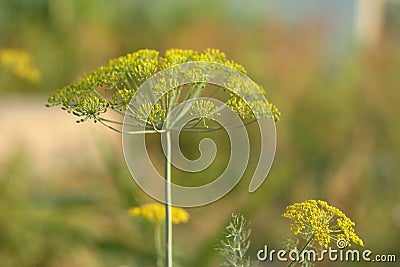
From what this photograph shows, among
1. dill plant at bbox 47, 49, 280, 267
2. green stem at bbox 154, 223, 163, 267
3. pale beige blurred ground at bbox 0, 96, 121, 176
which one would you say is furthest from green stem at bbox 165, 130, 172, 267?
pale beige blurred ground at bbox 0, 96, 121, 176

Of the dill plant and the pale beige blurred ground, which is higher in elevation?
the pale beige blurred ground

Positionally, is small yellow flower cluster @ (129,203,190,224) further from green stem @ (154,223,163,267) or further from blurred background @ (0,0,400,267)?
blurred background @ (0,0,400,267)

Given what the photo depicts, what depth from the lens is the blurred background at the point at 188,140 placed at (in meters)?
2.61

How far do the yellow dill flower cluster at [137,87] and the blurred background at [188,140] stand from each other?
0.55 metres

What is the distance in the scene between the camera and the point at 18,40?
666cm

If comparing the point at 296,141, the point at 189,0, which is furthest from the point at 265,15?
the point at 296,141

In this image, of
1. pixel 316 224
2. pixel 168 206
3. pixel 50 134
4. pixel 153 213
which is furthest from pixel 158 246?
pixel 50 134

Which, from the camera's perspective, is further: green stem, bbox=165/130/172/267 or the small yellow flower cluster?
the small yellow flower cluster

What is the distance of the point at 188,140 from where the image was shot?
193 inches

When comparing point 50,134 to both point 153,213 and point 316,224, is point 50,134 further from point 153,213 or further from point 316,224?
point 316,224

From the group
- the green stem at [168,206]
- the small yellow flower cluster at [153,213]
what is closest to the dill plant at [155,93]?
the green stem at [168,206]

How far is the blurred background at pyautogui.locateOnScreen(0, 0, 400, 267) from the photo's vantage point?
8.57 ft

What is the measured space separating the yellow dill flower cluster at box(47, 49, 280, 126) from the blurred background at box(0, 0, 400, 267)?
0.55 metres

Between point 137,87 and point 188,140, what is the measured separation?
156 inches
